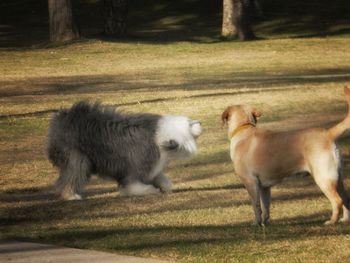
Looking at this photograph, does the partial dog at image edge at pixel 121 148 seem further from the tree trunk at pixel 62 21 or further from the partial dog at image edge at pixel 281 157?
the tree trunk at pixel 62 21

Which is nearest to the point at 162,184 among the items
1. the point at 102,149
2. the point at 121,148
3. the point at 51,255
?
the point at 121,148

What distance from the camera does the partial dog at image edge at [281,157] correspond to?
8875 millimetres

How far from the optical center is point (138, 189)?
11.5m

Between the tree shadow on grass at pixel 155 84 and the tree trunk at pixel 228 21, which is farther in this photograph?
the tree trunk at pixel 228 21

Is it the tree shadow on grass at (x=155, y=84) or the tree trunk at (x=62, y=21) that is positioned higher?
the tree shadow on grass at (x=155, y=84)

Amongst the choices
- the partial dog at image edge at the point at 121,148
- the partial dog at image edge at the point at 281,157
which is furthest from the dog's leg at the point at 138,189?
the partial dog at image edge at the point at 281,157

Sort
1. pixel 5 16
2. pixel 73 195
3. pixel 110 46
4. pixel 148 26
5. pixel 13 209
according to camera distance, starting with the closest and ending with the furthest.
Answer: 1. pixel 13 209
2. pixel 73 195
3. pixel 110 46
4. pixel 148 26
5. pixel 5 16

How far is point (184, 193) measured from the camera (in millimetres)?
11688

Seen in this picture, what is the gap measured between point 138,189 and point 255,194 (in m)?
2.43

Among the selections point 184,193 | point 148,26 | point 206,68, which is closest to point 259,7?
point 148,26

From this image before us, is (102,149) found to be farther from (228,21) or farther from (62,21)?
(228,21)

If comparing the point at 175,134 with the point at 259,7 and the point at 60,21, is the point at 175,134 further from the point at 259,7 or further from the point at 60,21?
the point at 259,7

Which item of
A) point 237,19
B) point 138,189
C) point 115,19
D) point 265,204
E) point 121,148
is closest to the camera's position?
point 265,204

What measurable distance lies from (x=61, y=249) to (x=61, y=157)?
3520mm
